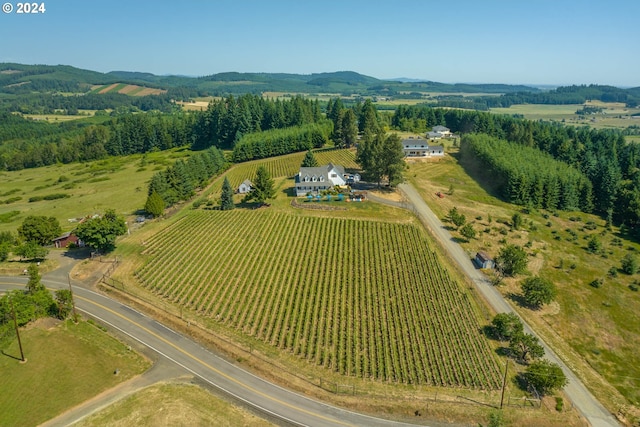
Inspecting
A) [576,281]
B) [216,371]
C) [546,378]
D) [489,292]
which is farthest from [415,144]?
[216,371]

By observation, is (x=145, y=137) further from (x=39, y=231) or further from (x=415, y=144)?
(x=415, y=144)

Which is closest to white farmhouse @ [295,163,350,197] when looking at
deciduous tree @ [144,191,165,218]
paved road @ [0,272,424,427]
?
deciduous tree @ [144,191,165,218]

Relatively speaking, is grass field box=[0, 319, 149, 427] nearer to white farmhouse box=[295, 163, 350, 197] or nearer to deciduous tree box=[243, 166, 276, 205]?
deciduous tree box=[243, 166, 276, 205]

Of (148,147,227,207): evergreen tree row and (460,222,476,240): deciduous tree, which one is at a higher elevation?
(148,147,227,207): evergreen tree row

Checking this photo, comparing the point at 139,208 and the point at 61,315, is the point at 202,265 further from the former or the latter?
the point at 139,208

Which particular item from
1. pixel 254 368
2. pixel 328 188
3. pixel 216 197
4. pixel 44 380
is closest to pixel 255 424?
pixel 254 368

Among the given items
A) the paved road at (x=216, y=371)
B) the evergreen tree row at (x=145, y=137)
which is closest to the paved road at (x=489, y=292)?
the paved road at (x=216, y=371)

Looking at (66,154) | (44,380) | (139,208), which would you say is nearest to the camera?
(44,380)
